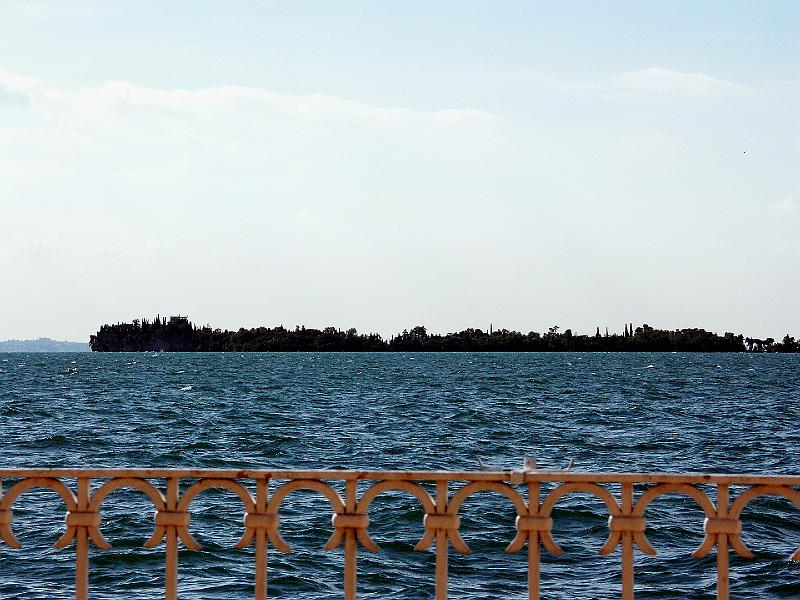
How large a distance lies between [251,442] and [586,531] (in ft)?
71.5

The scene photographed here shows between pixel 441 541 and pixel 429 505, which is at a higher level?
pixel 429 505

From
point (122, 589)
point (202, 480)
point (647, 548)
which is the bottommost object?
point (122, 589)

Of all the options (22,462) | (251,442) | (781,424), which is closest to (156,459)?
(22,462)

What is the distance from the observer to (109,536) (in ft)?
62.3

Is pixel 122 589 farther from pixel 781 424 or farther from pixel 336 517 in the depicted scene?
pixel 781 424

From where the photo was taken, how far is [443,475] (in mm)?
5121

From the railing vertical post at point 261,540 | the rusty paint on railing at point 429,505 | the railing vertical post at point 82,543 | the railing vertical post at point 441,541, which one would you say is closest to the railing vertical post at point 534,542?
the rusty paint on railing at point 429,505

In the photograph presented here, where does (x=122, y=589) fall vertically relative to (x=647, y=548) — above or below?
below

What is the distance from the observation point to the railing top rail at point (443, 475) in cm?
497

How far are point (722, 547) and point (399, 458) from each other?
28.6m

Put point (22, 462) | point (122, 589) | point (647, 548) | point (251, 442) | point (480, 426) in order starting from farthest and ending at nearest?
point (480, 426) → point (251, 442) → point (22, 462) → point (122, 589) → point (647, 548)

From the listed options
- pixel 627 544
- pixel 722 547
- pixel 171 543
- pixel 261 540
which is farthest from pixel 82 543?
pixel 722 547

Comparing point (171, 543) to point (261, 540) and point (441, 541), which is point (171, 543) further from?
point (441, 541)

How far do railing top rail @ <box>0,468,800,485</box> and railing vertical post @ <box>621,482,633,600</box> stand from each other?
5 cm
